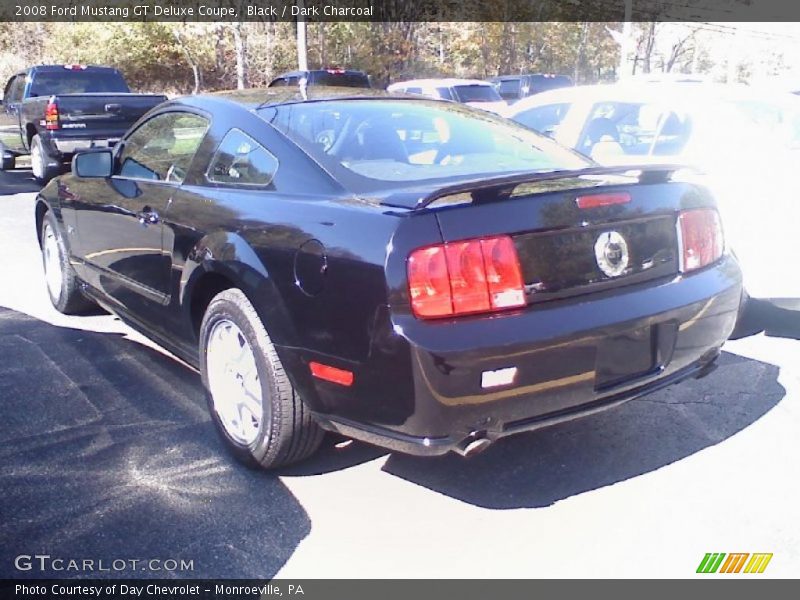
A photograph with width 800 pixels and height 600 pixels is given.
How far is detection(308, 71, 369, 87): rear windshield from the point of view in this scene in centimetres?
1631

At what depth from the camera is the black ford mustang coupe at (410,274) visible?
2559mm

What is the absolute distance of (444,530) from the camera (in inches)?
113

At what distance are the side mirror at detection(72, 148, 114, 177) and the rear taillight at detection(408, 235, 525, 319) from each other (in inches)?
105

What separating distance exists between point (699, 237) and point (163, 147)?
Answer: 9.01 ft

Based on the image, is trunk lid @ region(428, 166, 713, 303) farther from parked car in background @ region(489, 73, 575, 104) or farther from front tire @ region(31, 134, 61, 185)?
parked car in background @ region(489, 73, 575, 104)

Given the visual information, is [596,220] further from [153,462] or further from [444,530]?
[153,462]

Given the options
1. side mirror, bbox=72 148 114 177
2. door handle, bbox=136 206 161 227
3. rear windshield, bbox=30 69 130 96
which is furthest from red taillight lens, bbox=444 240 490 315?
rear windshield, bbox=30 69 130 96

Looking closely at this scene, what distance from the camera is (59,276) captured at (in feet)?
17.9

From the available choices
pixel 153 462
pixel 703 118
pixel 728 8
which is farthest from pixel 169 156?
pixel 728 8

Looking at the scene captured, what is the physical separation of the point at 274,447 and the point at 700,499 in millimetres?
1692

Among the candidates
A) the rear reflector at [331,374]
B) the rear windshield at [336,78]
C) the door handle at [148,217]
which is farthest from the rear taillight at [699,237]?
the rear windshield at [336,78]

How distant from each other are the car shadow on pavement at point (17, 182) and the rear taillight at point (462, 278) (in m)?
11.6

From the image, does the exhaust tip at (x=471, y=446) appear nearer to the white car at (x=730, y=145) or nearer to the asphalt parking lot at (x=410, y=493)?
the asphalt parking lot at (x=410, y=493)

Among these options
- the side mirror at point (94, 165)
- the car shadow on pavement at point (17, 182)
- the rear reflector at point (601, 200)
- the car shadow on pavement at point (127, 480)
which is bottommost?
the car shadow on pavement at point (17, 182)
